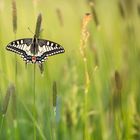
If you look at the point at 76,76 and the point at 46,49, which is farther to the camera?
the point at 76,76

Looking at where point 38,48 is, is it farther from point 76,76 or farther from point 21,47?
point 76,76

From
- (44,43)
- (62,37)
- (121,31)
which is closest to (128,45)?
(121,31)

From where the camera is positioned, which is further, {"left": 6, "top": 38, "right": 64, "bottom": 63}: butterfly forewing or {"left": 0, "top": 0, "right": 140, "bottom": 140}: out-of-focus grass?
{"left": 0, "top": 0, "right": 140, "bottom": 140}: out-of-focus grass

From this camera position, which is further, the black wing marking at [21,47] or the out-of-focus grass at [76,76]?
the out-of-focus grass at [76,76]

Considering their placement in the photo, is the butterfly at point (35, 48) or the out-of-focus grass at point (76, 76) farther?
the out-of-focus grass at point (76, 76)

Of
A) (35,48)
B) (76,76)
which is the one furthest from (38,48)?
(76,76)
